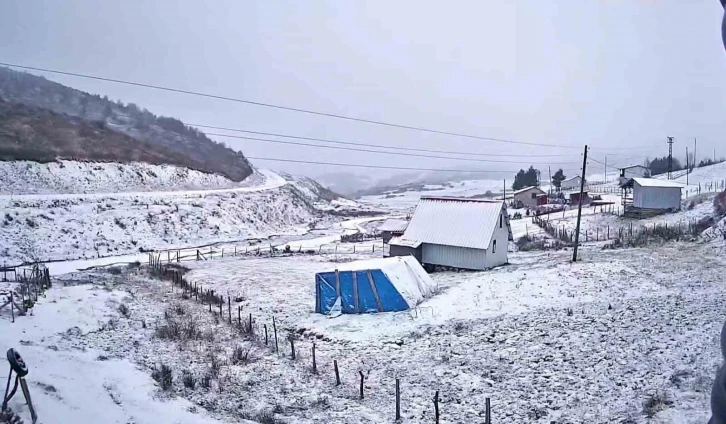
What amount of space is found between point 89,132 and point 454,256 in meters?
59.6

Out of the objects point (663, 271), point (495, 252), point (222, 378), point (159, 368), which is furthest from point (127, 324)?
point (663, 271)

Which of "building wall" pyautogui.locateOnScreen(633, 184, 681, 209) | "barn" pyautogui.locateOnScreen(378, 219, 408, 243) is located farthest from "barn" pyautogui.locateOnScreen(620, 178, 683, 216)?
"barn" pyautogui.locateOnScreen(378, 219, 408, 243)

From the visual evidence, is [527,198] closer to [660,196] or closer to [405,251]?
[660,196]

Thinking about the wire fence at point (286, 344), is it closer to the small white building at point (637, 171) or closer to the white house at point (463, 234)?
the white house at point (463, 234)

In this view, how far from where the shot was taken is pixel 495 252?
3075 centimetres

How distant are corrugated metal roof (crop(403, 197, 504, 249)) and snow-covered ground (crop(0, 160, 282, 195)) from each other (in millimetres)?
37788

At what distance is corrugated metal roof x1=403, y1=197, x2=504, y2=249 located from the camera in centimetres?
3006

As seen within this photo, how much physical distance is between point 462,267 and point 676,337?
1660 cm

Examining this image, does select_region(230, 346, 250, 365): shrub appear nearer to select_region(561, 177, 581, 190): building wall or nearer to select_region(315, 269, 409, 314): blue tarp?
select_region(315, 269, 409, 314): blue tarp

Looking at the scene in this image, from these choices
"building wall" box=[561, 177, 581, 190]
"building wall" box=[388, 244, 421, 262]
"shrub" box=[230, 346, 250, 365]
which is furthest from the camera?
"building wall" box=[561, 177, 581, 190]

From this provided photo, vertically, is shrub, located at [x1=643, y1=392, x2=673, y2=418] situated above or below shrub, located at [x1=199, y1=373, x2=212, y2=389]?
above

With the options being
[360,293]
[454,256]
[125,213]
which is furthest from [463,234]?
[125,213]

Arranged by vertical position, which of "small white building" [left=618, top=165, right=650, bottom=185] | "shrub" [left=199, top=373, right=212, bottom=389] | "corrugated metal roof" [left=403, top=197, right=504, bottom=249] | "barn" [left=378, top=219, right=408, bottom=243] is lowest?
"shrub" [left=199, top=373, right=212, bottom=389]

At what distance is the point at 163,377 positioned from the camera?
13.1 metres
